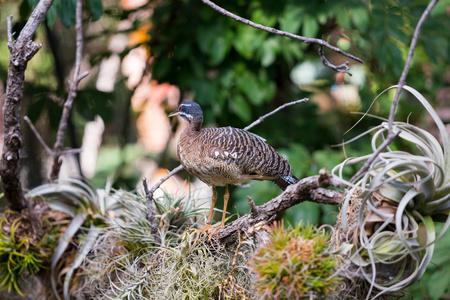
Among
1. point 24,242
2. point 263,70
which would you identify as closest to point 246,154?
point 24,242

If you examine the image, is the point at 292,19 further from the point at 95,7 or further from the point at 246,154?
the point at 246,154

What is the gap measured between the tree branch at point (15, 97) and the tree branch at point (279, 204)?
0.86 m

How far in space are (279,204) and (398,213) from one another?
345 millimetres

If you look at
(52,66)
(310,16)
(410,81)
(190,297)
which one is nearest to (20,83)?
(190,297)

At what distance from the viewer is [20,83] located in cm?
164

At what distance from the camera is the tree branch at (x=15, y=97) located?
5.14ft

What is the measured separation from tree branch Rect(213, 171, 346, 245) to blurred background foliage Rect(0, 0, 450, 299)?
98 cm

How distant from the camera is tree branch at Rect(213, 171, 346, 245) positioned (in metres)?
1.25

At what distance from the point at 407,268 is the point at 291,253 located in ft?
1.33

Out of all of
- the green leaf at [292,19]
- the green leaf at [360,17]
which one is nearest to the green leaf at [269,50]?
the green leaf at [292,19]

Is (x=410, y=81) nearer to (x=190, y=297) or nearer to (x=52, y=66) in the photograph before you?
(x=190, y=297)

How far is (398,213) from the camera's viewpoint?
3.77 ft

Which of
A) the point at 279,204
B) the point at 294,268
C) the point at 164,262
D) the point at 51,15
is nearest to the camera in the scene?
the point at 294,268

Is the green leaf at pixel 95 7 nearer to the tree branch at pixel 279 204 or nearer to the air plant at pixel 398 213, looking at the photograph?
the tree branch at pixel 279 204
